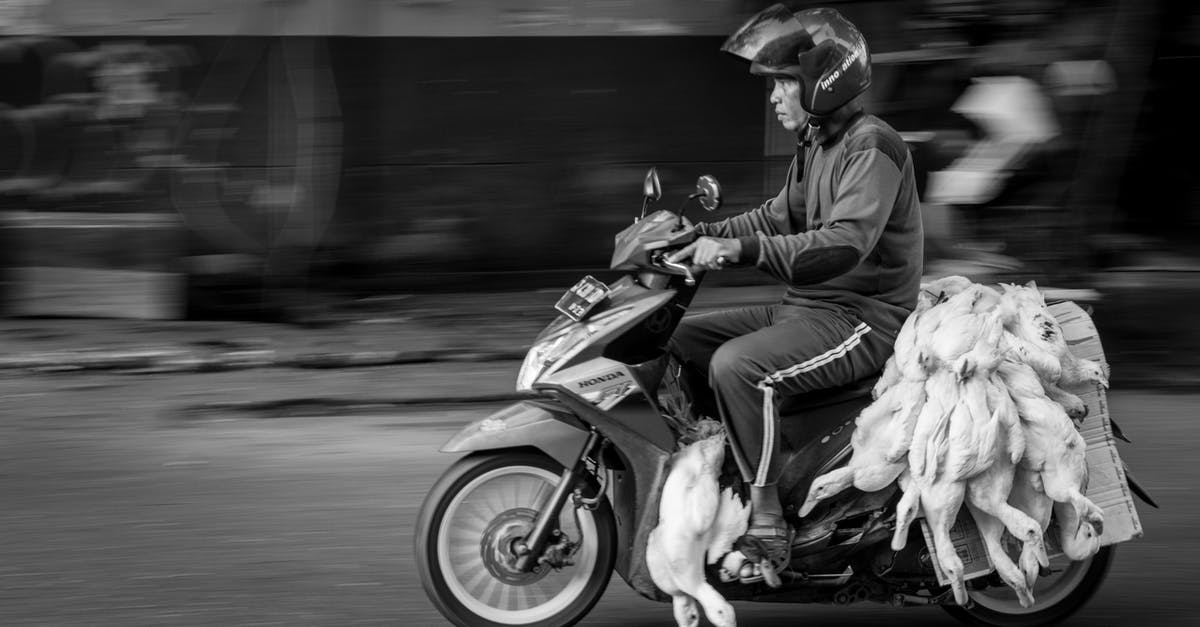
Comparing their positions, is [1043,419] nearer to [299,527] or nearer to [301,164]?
[299,527]

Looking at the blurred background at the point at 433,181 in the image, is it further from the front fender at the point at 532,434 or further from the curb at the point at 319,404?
the front fender at the point at 532,434

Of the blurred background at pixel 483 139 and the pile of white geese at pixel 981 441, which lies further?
the blurred background at pixel 483 139

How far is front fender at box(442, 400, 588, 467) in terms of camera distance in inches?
164

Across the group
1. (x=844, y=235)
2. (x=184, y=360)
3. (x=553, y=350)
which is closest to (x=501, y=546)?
(x=553, y=350)

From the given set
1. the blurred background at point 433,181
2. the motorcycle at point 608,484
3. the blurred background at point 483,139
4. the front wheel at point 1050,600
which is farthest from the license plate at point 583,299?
the blurred background at point 483,139

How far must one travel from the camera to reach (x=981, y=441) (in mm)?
4027

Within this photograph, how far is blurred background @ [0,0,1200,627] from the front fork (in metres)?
2.41

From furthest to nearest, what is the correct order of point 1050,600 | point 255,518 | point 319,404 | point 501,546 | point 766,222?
point 319,404
point 255,518
point 766,222
point 1050,600
point 501,546

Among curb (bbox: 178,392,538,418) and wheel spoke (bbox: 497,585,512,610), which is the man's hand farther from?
curb (bbox: 178,392,538,418)

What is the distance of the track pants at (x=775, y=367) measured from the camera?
→ 4129 mm

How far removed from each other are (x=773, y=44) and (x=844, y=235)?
599mm

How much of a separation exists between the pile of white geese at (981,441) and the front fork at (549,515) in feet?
2.18

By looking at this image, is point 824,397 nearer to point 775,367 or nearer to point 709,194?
point 775,367

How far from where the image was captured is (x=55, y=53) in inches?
334
